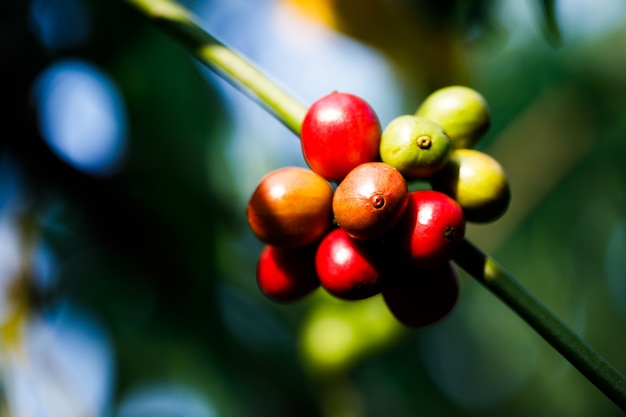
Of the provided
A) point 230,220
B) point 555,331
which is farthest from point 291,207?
point 230,220

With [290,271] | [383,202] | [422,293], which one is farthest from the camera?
[290,271]

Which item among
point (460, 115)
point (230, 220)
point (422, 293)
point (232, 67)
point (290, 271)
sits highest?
point (460, 115)

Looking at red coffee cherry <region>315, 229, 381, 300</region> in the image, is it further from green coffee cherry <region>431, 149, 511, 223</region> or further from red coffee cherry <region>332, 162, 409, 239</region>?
green coffee cherry <region>431, 149, 511, 223</region>

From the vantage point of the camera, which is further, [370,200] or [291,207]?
[291,207]

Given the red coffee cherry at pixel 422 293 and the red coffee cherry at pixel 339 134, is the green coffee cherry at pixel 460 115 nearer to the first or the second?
the red coffee cherry at pixel 339 134

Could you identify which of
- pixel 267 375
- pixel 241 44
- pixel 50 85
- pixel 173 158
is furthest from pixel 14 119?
pixel 267 375

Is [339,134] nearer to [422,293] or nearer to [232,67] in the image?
[232,67]

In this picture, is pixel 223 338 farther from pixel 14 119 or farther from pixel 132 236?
pixel 14 119
